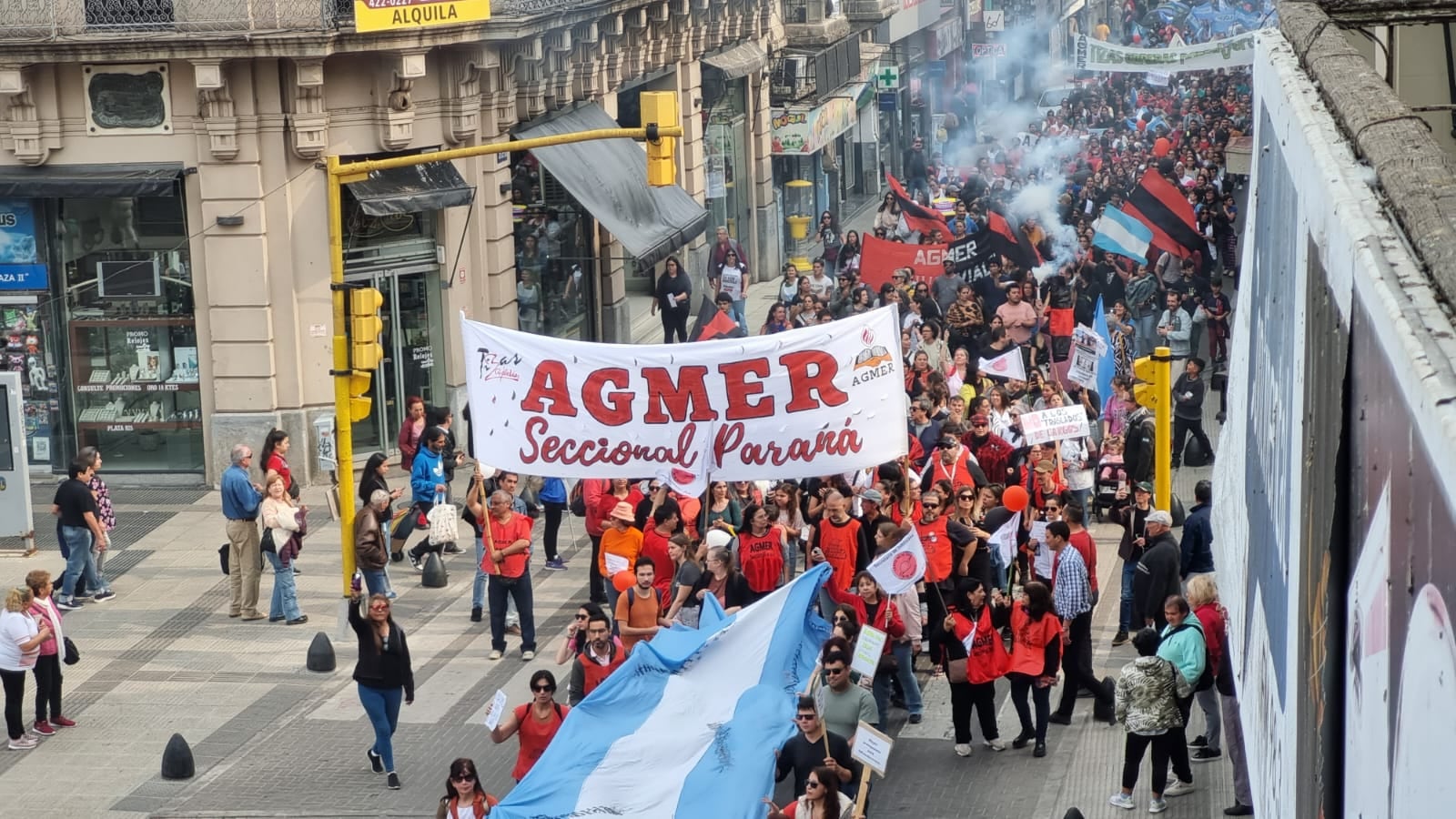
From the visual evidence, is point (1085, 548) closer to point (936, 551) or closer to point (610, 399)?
point (936, 551)

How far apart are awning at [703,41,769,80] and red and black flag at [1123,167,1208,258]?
12.0 m

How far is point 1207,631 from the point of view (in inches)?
466

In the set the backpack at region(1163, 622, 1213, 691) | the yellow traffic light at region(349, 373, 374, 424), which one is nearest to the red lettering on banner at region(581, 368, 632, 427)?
the yellow traffic light at region(349, 373, 374, 424)

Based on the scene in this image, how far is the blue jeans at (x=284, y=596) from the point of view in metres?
17.2

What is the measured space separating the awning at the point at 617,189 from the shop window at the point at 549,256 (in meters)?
0.61

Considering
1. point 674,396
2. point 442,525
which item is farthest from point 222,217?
point 674,396

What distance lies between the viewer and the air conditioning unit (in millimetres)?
42062

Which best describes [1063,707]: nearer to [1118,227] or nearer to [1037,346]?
[1037,346]

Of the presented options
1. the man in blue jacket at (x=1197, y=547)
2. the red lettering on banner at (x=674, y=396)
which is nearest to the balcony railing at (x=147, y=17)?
the red lettering on banner at (x=674, y=396)

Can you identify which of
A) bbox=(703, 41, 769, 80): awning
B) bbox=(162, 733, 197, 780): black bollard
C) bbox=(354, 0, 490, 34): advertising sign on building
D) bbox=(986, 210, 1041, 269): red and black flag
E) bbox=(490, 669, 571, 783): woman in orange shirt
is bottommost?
bbox=(162, 733, 197, 780): black bollard

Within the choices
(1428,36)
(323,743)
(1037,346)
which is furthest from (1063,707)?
(1037,346)

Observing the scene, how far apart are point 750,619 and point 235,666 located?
555 centimetres

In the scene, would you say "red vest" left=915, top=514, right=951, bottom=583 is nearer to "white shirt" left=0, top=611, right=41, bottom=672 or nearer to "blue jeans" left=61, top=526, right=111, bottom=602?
"white shirt" left=0, top=611, right=41, bottom=672

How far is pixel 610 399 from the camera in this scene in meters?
15.1
